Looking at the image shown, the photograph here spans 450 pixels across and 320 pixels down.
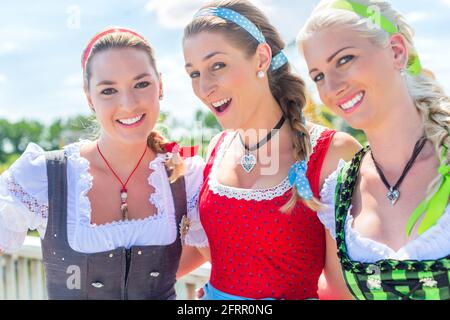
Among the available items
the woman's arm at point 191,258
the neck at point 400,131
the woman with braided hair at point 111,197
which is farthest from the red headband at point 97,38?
the neck at point 400,131

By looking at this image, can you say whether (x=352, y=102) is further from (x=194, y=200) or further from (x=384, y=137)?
(x=194, y=200)

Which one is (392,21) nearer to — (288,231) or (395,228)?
(395,228)

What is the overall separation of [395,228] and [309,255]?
386 mm

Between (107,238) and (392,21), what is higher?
(392,21)

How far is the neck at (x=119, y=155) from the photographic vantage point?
1915mm

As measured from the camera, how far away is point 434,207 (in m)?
1.34

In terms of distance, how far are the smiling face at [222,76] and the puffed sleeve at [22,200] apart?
0.62 metres

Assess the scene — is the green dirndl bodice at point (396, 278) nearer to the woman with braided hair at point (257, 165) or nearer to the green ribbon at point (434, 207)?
the green ribbon at point (434, 207)

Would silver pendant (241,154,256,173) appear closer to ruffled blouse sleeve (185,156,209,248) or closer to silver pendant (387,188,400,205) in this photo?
ruffled blouse sleeve (185,156,209,248)

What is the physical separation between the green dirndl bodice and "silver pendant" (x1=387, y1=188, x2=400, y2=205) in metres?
0.16

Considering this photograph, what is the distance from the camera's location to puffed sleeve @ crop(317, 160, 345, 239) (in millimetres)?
1598

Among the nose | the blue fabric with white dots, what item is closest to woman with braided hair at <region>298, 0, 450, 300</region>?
the blue fabric with white dots
